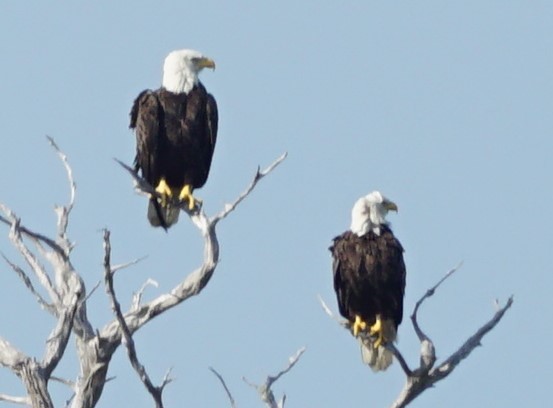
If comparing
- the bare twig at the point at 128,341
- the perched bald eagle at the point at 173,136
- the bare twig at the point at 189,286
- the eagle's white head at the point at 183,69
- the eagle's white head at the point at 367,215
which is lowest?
the bare twig at the point at 128,341

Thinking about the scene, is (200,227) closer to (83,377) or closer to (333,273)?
(83,377)

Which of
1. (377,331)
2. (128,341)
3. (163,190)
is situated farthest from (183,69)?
(128,341)

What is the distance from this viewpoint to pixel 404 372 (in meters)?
7.79

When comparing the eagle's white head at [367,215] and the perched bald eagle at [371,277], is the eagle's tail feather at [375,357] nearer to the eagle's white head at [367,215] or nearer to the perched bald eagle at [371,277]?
the perched bald eagle at [371,277]

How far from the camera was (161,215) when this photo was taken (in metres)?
9.57

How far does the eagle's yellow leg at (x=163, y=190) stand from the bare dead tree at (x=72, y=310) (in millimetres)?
877

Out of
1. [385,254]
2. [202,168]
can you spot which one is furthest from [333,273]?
[202,168]

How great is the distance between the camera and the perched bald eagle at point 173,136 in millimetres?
9492

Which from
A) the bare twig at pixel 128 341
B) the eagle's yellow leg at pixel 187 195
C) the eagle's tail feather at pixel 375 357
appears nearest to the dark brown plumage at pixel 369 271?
the eagle's tail feather at pixel 375 357

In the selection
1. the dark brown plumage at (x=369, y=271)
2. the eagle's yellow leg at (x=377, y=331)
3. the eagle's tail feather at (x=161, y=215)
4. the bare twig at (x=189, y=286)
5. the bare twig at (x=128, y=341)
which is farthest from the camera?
the eagle's yellow leg at (x=377, y=331)

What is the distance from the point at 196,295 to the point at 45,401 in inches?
35.0

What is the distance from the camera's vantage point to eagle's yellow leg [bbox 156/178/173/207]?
9562 millimetres

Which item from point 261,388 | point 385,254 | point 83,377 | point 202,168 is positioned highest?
point 202,168

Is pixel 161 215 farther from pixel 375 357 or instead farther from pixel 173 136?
pixel 375 357
